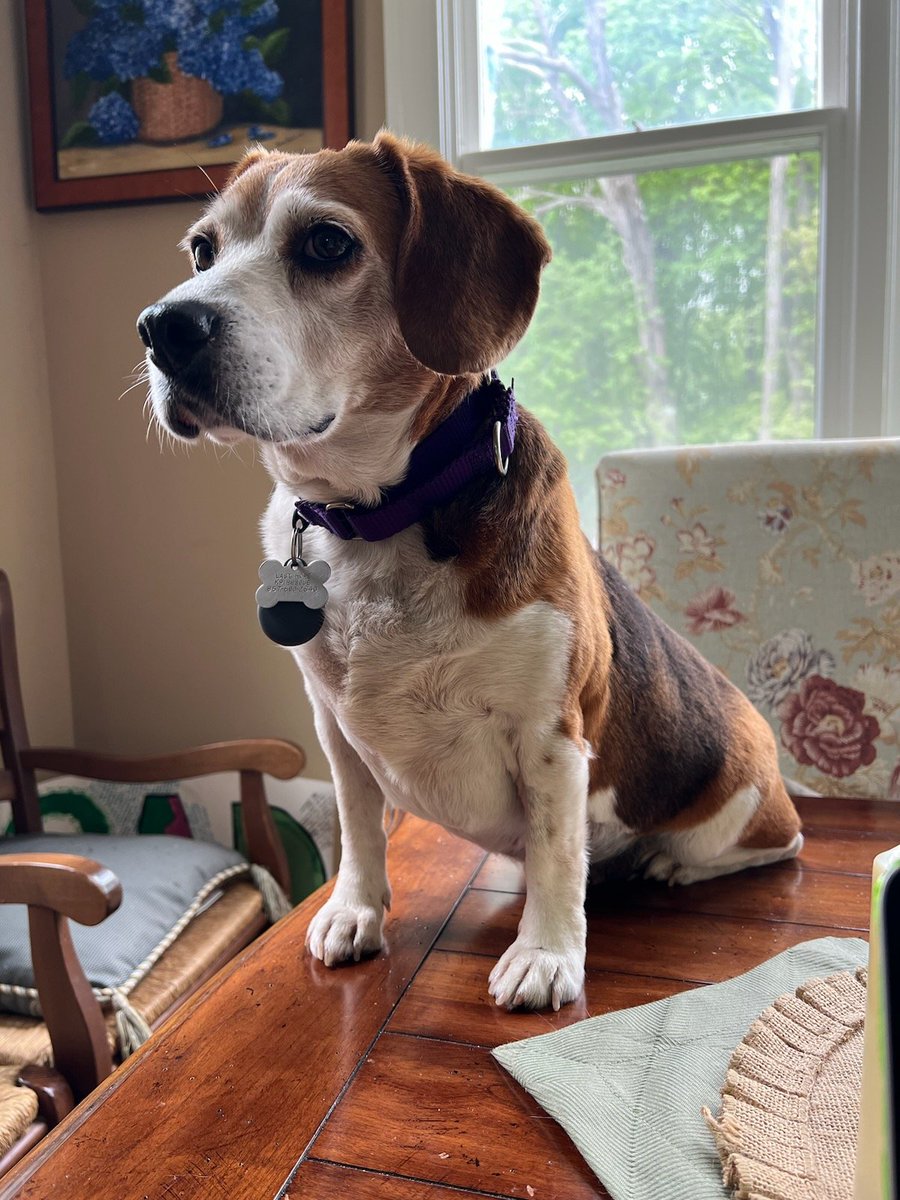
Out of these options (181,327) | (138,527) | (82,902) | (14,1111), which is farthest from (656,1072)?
(138,527)

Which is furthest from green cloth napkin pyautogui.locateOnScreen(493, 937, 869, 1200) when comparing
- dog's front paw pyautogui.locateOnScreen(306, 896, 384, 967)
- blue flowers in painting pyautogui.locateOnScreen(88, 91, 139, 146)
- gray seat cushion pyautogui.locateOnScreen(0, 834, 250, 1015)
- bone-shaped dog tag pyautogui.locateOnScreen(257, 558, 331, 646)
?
blue flowers in painting pyautogui.locateOnScreen(88, 91, 139, 146)

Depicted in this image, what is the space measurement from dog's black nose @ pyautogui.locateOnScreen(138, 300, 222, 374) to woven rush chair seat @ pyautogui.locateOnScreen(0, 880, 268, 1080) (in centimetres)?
81

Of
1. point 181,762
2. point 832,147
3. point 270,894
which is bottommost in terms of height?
point 270,894

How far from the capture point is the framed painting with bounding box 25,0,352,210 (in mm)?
1791

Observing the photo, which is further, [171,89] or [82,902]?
[171,89]

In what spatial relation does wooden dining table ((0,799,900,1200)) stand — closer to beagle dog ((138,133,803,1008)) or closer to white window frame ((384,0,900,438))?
beagle dog ((138,133,803,1008))

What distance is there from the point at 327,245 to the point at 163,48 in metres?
1.47

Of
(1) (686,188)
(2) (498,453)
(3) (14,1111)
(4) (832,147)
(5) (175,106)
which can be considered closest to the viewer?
(2) (498,453)

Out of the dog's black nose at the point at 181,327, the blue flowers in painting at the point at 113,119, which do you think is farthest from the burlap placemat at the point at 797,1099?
the blue flowers in painting at the point at 113,119

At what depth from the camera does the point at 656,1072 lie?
1.86 feet

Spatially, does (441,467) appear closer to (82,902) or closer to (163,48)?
(82,902)

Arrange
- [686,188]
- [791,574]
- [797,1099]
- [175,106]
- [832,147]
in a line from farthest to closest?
[175,106], [686,188], [832,147], [791,574], [797,1099]

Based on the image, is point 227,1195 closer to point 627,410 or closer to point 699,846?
point 699,846

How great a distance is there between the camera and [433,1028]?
66 centimetres
